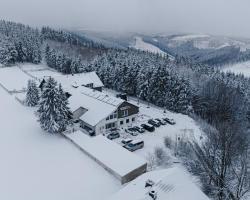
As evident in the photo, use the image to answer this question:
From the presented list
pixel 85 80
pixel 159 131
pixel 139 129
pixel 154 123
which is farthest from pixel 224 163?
pixel 85 80

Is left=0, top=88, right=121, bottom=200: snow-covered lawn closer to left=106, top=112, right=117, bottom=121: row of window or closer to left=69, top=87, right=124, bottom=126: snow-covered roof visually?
left=69, top=87, right=124, bottom=126: snow-covered roof

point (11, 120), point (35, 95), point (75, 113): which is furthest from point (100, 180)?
point (35, 95)

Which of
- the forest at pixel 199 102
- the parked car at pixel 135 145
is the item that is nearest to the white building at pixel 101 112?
the parked car at pixel 135 145

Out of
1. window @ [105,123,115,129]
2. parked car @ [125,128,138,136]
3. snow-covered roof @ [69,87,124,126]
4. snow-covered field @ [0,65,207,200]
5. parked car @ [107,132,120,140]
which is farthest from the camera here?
window @ [105,123,115,129]

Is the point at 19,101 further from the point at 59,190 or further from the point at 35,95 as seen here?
the point at 59,190

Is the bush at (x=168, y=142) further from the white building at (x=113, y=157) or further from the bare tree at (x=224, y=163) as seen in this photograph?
the bare tree at (x=224, y=163)

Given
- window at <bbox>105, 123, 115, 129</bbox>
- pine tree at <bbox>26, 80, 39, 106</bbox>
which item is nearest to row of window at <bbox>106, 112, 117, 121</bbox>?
window at <bbox>105, 123, 115, 129</bbox>
